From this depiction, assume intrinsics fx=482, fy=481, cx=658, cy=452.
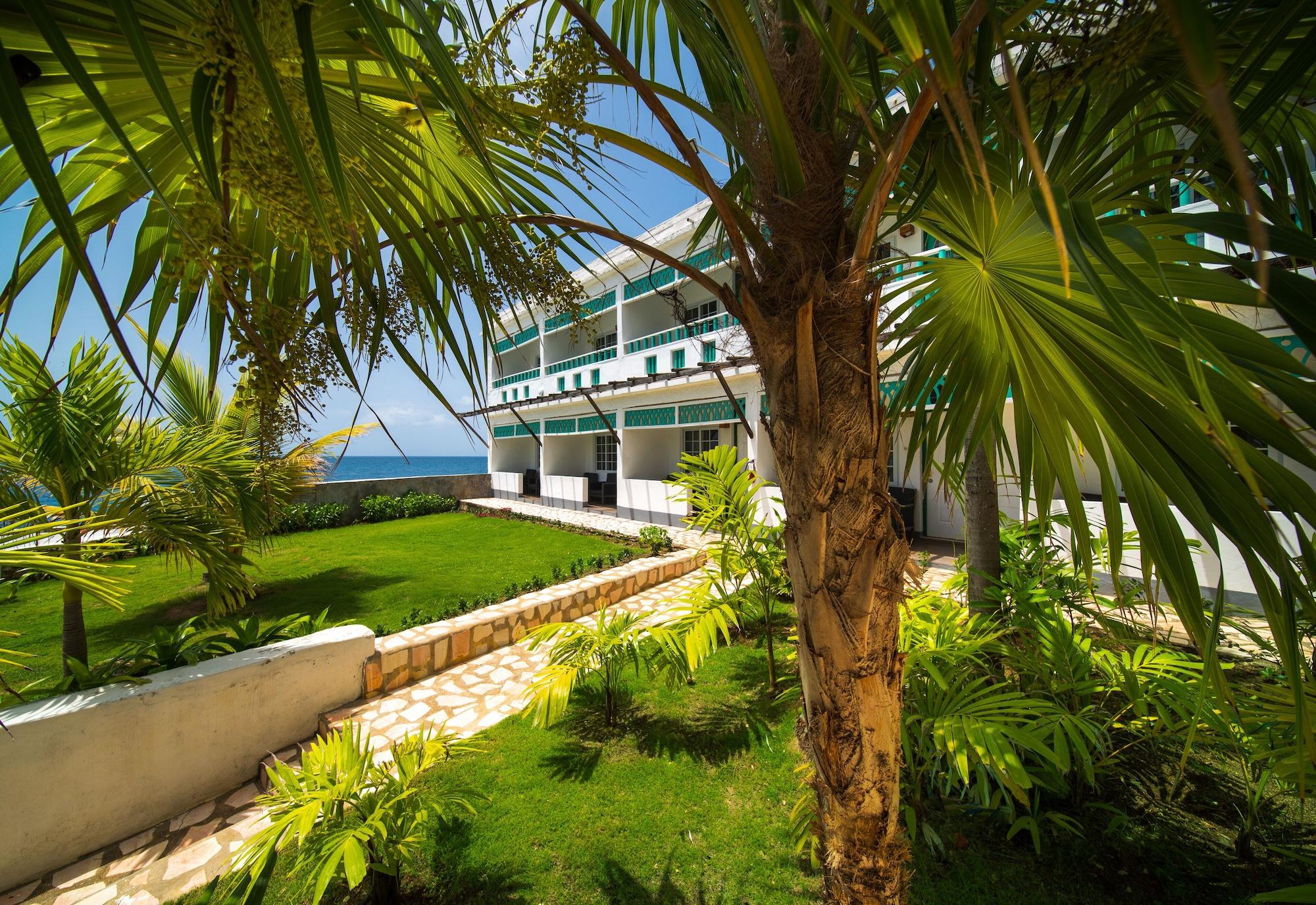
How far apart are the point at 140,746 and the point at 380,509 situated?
12.9 metres

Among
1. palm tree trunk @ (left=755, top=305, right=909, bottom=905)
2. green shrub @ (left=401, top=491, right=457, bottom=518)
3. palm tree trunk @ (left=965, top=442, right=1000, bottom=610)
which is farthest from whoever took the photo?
green shrub @ (left=401, top=491, right=457, bottom=518)

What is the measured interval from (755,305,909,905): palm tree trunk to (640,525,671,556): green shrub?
24.4 feet

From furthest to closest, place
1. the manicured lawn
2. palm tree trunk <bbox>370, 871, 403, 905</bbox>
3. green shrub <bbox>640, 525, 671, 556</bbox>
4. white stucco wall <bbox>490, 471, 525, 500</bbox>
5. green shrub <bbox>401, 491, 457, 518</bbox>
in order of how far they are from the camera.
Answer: white stucco wall <bbox>490, 471, 525, 500</bbox> < green shrub <bbox>401, 491, 457, 518</bbox> < green shrub <bbox>640, 525, 671, 556</bbox> < the manicured lawn < palm tree trunk <bbox>370, 871, 403, 905</bbox>

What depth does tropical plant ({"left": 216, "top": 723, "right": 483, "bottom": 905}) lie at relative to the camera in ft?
6.18

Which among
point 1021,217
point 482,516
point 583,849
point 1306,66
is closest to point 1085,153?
point 1021,217

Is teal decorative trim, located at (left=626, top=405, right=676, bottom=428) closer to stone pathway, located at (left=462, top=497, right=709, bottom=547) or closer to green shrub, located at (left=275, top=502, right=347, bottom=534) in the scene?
stone pathway, located at (left=462, top=497, right=709, bottom=547)

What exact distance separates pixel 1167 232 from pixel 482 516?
51.2 feet

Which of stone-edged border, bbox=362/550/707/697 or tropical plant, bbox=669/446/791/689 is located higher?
tropical plant, bbox=669/446/791/689

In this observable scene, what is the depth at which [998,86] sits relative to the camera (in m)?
1.35

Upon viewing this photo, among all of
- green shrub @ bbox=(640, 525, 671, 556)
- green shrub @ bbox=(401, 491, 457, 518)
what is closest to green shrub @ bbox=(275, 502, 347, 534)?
green shrub @ bbox=(401, 491, 457, 518)

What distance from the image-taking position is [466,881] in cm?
243

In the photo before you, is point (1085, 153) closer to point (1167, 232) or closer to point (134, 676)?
point (1167, 232)

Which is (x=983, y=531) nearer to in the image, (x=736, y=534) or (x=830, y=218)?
(x=736, y=534)

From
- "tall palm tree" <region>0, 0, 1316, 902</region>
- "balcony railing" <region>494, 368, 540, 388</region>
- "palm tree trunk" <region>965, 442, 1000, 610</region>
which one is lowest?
"palm tree trunk" <region>965, 442, 1000, 610</region>
